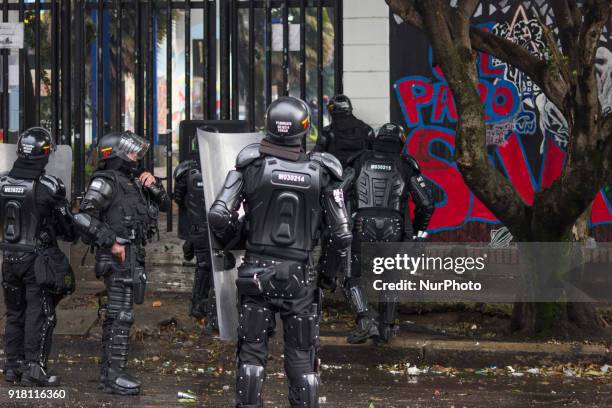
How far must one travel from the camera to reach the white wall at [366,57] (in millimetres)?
11602

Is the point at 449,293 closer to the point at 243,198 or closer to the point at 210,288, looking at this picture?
the point at 210,288

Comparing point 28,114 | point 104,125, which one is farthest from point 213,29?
point 28,114

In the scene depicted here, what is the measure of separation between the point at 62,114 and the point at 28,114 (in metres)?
0.65

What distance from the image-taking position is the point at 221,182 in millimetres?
7656

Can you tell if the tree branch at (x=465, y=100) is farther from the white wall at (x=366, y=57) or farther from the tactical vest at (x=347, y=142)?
the white wall at (x=366, y=57)

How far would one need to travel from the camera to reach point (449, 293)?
34.4ft

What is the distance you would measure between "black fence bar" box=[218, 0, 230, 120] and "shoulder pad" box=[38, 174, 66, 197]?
4.16 m

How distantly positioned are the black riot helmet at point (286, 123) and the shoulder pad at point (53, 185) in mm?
1960

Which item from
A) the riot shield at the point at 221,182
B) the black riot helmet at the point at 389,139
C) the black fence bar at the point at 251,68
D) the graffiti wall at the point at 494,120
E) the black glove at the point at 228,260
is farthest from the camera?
the graffiti wall at the point at 494,120

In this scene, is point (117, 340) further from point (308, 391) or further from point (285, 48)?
point (285, 48)

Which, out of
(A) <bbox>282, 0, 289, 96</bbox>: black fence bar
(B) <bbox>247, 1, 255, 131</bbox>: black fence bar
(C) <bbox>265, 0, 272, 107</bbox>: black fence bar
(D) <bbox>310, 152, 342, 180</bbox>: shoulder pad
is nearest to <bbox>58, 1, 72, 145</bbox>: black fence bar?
(B) <bbox>247, 1, 255, 131</bbox>: black fence bar

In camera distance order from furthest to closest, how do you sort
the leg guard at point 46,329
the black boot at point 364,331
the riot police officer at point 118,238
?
1. the black boot at point 364,331
2. the leg guard at point 46,329
3. the riot police officer at point 118,238

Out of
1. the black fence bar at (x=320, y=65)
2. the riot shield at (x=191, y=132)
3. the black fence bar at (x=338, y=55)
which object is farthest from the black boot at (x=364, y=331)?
the black fence bar at (x=338, y=55)

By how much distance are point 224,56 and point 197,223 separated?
103 inches
